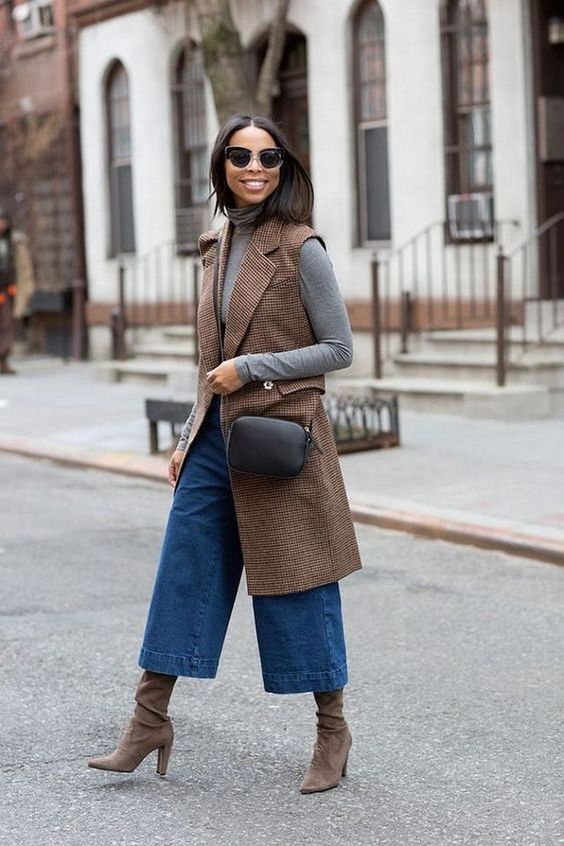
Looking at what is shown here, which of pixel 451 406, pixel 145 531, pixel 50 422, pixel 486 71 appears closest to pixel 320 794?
pixel 145 531

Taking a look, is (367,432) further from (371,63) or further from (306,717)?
(306,717)

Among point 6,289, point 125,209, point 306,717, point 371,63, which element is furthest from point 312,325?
point 125,209

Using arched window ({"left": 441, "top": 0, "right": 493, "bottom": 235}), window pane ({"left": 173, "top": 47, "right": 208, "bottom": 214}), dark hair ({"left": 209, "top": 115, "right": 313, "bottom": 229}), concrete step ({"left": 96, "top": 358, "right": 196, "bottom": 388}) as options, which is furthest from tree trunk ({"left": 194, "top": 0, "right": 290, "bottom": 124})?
dark hair ({"left": 209, "top": 115, "right": 313, "bottom": 229})

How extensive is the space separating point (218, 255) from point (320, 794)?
1592 mm

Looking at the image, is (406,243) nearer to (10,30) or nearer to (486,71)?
(486,71)

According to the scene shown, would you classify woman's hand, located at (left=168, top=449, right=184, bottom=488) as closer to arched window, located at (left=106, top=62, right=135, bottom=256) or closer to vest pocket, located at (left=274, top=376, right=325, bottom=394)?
vest pocket, located at (left=274, top=376, right=325, bottom=394)

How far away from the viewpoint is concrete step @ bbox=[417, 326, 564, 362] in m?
13.8

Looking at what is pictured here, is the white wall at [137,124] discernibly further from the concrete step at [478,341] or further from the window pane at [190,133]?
the concrete step at [478,341]

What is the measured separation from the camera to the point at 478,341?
14469 mm

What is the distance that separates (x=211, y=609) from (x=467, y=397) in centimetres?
871

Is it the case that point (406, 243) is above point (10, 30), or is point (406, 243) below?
below

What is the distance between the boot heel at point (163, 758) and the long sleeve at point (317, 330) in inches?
44.6

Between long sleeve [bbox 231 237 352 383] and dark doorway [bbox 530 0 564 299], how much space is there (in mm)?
9939

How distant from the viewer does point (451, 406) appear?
13.5m
